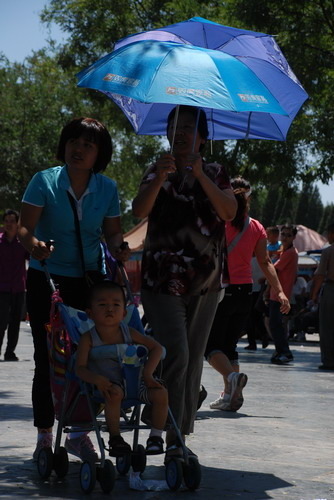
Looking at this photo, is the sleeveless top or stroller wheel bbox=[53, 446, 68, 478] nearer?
the sleeveless top

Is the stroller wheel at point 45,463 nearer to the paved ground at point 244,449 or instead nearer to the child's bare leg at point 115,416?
the paved ground at point 244,449

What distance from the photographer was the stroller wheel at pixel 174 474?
5.57 m

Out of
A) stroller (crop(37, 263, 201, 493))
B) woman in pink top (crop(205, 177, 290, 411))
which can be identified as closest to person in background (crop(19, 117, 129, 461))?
stroller (crop(37, 263, 201, 493))

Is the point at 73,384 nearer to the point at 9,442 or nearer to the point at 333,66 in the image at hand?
the point at 9,442

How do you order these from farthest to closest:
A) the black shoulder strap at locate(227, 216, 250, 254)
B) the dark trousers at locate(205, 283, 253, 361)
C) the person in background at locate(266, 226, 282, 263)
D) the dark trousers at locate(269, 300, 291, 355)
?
the person in background at locate(266, 226, 282, 263), the dark trousers at locate(269, 300, 291, 355), the black shoulder strap at locate(227, 216, 250, 254), the dark trousers at locate(205, 283, 253, 361)

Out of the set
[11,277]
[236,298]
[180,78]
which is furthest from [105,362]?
[11,277]

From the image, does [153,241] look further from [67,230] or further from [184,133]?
[184,133]

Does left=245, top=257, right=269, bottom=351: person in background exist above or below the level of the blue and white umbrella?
below

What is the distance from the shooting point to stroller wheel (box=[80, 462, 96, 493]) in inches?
215

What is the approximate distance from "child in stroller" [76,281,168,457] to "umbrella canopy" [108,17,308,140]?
161 centimetres

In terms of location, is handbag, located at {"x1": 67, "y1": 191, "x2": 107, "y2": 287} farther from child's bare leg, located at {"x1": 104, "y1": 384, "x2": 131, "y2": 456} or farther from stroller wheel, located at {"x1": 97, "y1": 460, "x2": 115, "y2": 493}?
stroller wheel, located at {"x1": 97, "y1": 460, "x2": 115, "y2": 493}

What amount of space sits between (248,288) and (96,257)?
4.06 meters

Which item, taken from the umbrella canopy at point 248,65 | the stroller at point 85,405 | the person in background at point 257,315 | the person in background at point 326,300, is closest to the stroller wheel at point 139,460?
the stroller at point 85,405

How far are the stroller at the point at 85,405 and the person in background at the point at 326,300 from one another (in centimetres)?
907
